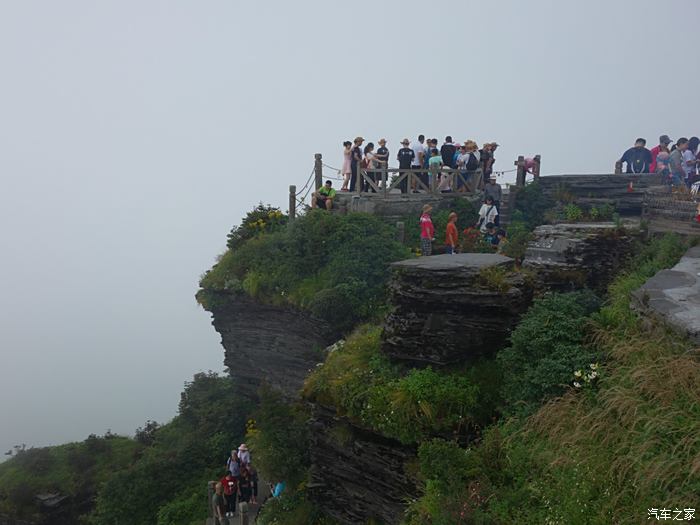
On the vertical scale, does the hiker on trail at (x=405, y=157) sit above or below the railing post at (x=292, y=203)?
above

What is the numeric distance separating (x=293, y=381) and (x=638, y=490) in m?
14.1

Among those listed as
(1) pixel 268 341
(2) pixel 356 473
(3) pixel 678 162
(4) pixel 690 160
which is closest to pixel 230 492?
(2) pixel 356 473

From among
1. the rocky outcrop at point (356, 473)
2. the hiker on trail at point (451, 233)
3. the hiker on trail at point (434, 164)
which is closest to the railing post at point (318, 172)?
the hiker on trail at point (434, 164)

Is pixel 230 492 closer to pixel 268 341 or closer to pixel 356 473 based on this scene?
pixel 356 473

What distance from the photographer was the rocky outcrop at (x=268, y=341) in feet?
56.9

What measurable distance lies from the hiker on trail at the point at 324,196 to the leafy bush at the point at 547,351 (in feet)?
37.5

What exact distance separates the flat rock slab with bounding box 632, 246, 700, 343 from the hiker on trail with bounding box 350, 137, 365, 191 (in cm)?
1202

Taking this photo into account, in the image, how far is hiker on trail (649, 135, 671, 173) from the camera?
20.1 metres

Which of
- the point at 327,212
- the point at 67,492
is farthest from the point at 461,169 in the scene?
the point at 67,492

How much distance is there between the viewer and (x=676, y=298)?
8.25 m

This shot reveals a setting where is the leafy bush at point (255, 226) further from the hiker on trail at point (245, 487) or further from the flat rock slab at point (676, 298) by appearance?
A: the flat rock slab at point (676, 298)

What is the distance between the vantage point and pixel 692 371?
21.2 feet

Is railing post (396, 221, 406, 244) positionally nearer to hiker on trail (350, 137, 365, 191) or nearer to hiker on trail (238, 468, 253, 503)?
hiker on trail (350, 137, 365, 191)

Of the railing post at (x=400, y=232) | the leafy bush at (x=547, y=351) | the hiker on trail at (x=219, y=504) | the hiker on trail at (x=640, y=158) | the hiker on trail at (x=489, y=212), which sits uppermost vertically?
the hiker on trail at (x=640, y=158)
